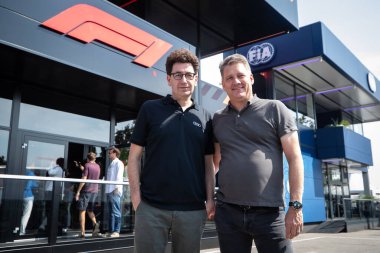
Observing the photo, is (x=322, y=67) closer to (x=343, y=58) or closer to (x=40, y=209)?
(x=343, y=58)

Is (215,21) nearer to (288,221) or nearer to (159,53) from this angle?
(159,53)

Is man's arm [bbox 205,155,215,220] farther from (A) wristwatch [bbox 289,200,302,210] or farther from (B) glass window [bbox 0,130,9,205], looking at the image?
(B) glass window [bbox 0,130,9,205]

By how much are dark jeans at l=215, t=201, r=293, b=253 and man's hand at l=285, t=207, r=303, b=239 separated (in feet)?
0.15

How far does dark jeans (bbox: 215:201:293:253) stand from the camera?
224cm

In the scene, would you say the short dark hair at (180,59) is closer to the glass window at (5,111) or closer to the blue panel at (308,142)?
the glass window at (5,111)

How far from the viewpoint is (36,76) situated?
7.32 meters

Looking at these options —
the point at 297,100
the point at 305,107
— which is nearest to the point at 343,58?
the point at 297,100

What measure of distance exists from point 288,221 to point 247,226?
0.27 metres

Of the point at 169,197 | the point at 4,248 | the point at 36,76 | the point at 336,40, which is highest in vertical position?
the point at 336,40

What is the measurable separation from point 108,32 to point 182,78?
16.9 feet

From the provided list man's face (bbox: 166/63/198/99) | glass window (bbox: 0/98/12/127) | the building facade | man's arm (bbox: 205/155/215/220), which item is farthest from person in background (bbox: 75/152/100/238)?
man's face (bbox: 166/63/198/99)

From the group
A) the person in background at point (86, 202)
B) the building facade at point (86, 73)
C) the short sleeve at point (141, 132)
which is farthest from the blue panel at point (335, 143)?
the short sleeve at point (141, 132)

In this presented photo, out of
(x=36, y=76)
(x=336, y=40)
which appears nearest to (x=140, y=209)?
(x=36, y=76)

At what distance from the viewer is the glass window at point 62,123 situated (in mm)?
7848
